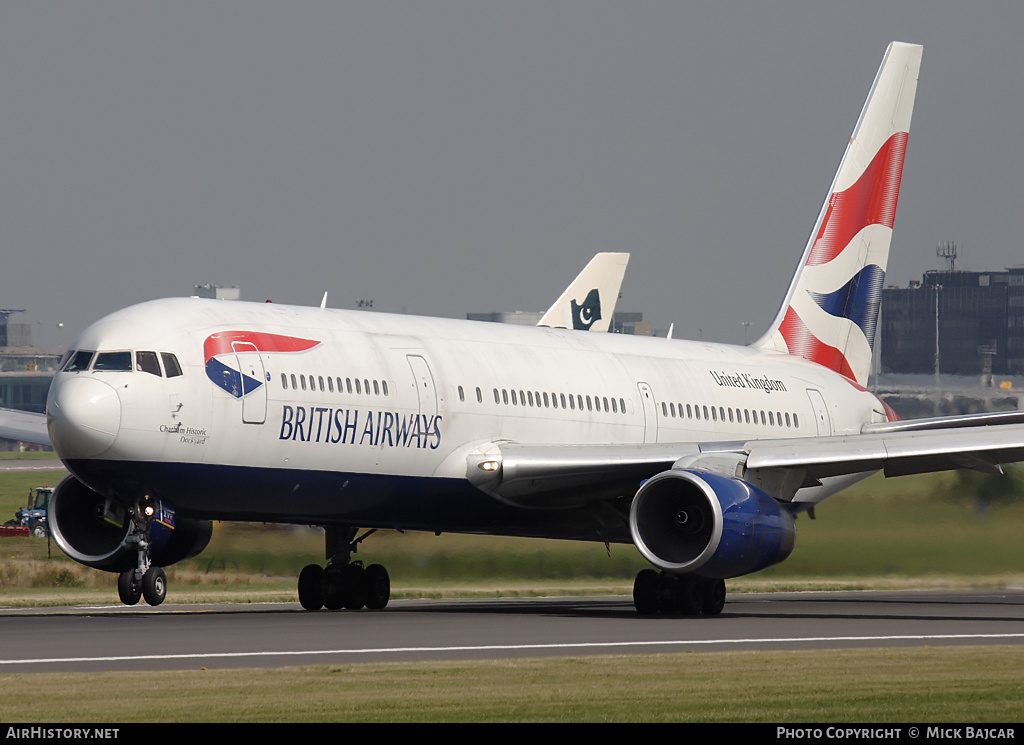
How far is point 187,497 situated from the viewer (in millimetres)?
21984

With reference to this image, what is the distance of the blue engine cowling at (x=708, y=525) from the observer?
73.9 ft

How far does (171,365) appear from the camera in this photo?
70.9ft

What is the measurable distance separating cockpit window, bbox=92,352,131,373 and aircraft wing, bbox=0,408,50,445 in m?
5.21

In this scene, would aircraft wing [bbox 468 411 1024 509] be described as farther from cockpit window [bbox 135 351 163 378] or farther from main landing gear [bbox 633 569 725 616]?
cockpit window [bbox 135 351 163 378]

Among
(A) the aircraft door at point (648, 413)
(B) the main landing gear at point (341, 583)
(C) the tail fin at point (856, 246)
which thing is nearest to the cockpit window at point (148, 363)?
(B) the main landing gear at point (341, 583)

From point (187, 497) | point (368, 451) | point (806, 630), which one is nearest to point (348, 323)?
point (368, 451)

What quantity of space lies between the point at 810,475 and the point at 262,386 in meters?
8.20

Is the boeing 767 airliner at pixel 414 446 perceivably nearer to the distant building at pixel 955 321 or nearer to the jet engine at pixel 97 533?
the jet engine at pixel 97 533

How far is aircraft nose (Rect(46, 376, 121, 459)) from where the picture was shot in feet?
68.3

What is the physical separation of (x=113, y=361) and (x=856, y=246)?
1755cm

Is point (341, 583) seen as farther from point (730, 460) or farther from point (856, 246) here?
point (856, 246)

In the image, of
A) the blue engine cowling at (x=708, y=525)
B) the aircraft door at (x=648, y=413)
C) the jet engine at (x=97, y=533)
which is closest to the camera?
the blue engine cowling at (x=708, y=525)

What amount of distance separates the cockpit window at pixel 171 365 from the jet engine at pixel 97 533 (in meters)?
2.62
